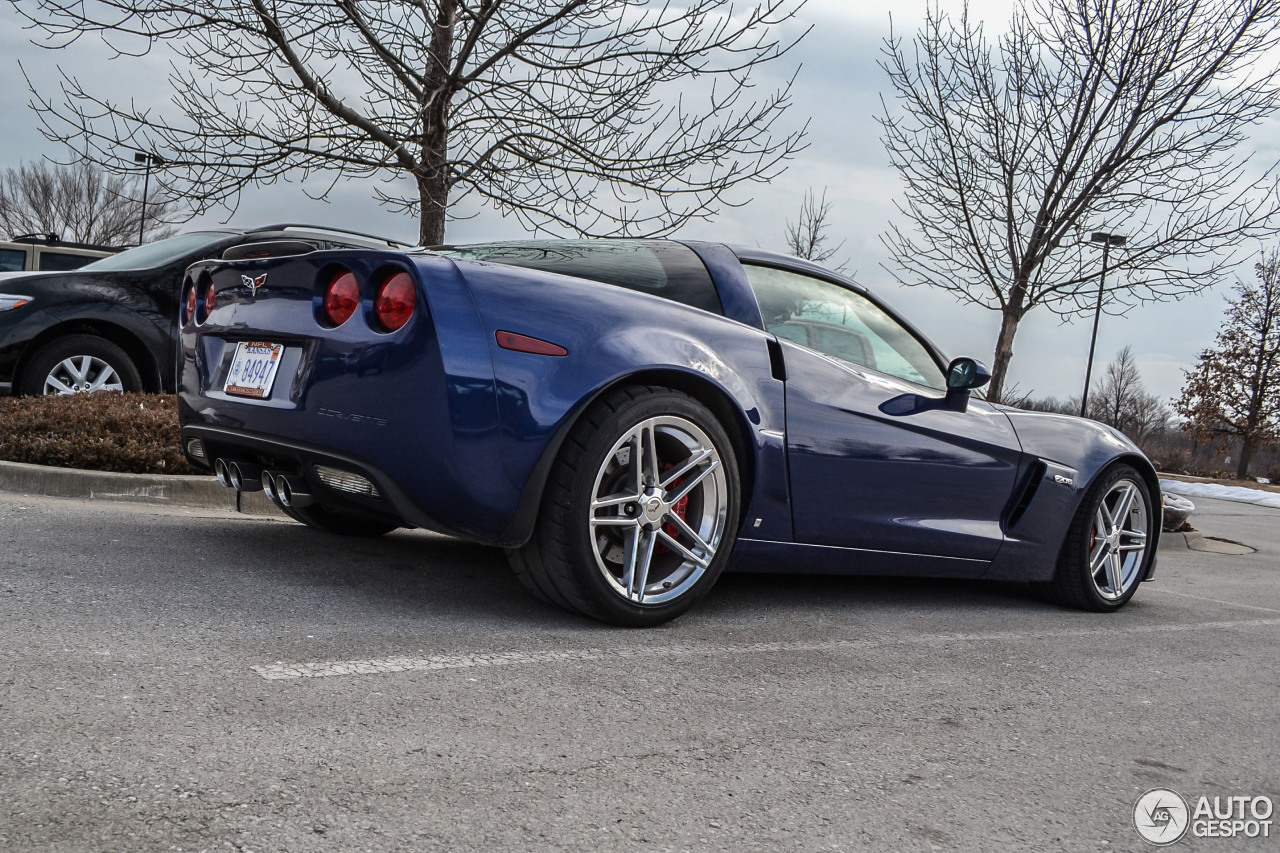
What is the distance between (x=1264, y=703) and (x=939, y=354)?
1.79m

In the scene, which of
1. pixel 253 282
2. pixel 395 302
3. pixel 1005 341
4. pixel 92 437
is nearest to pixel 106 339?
pixel 92 437

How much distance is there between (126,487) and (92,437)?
456mm

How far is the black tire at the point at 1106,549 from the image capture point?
5008mm

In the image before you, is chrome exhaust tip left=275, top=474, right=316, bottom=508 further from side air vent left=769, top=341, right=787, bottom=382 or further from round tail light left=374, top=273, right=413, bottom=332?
side air vent left=769, top=341, right=787, bottom=382

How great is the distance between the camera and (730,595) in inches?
174

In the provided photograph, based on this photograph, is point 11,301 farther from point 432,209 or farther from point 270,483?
point 270,483

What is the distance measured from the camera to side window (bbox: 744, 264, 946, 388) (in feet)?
13.4

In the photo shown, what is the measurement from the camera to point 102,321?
746 centimetres

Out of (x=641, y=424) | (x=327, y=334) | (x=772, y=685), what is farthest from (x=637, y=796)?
(x=327, y=334)

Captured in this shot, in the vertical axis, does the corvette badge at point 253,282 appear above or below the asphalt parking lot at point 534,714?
above

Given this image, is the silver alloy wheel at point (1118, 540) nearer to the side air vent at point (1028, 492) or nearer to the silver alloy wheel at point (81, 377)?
the side air vent at point (1028, 492)

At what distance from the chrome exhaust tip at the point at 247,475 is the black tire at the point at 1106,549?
11.3ft

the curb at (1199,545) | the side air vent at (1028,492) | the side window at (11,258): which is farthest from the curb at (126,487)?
the side window at (11,258)

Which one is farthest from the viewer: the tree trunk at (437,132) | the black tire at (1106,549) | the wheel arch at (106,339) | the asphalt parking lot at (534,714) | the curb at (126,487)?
the tree trunk at (437,132)
